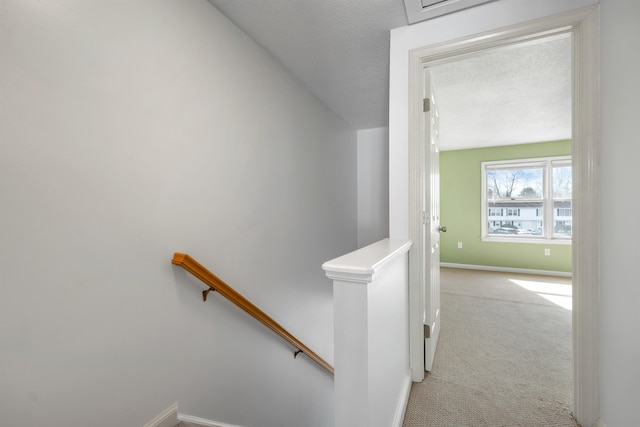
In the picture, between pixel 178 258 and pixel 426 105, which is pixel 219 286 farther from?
pixel 426 105

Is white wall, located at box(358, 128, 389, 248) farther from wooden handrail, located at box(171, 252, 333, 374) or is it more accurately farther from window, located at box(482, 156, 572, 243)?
window, located at box(482, 156, 572, 243)

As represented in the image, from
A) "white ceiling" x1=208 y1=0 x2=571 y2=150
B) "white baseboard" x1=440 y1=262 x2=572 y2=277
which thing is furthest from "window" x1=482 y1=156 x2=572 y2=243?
"white ceiling" x1=208 y1=0 x2=571 y2=150

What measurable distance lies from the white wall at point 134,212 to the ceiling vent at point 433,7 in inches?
40.9

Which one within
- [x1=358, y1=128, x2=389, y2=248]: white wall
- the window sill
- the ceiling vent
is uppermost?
the ceiling vent

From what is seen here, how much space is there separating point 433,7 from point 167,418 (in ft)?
8.19

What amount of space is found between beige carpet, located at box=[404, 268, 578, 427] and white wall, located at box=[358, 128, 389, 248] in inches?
50.3

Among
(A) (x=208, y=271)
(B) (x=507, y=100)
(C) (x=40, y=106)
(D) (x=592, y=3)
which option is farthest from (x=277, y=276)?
(B) (x=507, y=100)

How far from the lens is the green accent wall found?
4.53 metres

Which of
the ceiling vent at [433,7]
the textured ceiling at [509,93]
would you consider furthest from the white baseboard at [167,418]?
the textured ceiling at [509,93]

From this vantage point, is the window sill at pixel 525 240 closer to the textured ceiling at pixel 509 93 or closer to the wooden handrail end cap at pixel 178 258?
the textured ceiling at pixel 509 93

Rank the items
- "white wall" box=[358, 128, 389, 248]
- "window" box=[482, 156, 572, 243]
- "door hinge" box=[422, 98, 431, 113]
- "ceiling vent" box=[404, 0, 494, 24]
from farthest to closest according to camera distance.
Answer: "window" box=[482, 156, 572, 243] → "white wall" box=[358, 128, 389, 248] → "door hinge" box=[422, 98, 431, 113] → "ceiling vent" box=[404, 0, 494, 24]

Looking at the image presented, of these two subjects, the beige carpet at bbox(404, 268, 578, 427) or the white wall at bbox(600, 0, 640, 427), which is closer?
the white wall at bbox(600, 0, 640, 427)

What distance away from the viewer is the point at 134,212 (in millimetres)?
1177

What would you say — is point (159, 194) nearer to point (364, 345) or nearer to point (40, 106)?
point (40, 106)
